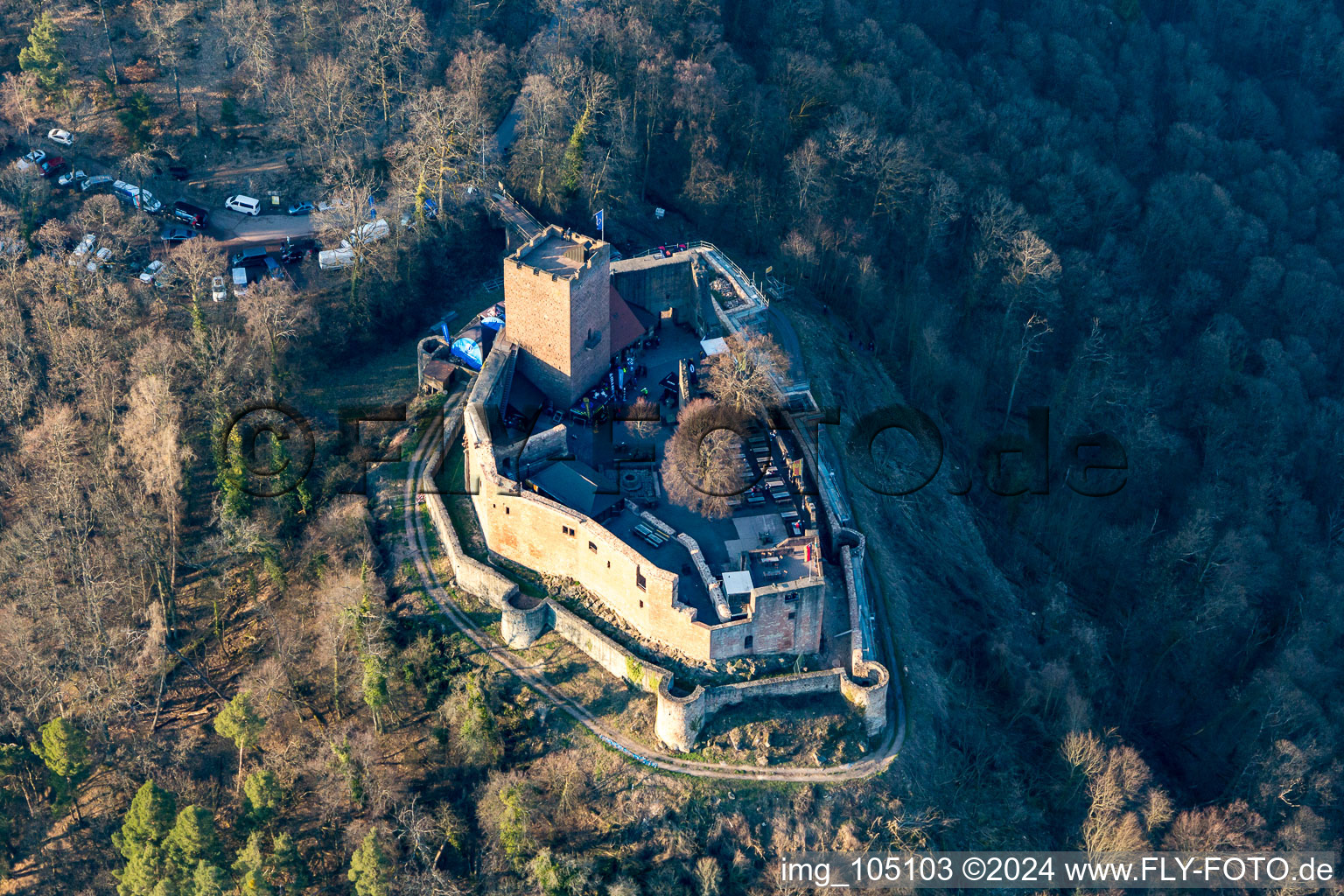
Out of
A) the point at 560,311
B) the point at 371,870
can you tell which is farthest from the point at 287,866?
the point at 560,311

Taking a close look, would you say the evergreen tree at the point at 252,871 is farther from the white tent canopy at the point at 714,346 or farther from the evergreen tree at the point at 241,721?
the white tent canopy at the point at 714,346

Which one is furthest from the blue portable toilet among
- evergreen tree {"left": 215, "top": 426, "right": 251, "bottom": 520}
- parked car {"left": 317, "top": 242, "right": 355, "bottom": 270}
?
evergreen tree {"left": 215, "top": 426, "right": 251, "bottom": 520}

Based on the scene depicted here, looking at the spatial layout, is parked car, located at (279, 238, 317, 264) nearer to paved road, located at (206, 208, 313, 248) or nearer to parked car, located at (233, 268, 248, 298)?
paved road, located at (206, 208, 313, 248)

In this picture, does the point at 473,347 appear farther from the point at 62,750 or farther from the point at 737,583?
the point at 62,750

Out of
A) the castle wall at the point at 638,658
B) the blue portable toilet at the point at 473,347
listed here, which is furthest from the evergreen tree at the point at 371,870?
the blue portable toilet at the point at 473,347

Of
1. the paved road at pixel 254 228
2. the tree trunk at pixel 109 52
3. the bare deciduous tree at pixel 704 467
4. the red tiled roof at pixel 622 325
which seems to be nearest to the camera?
the bare deciduous tree at pixel 704 467

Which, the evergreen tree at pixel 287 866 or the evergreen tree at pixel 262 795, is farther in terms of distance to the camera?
the evergreen tree at pixel 262 795
